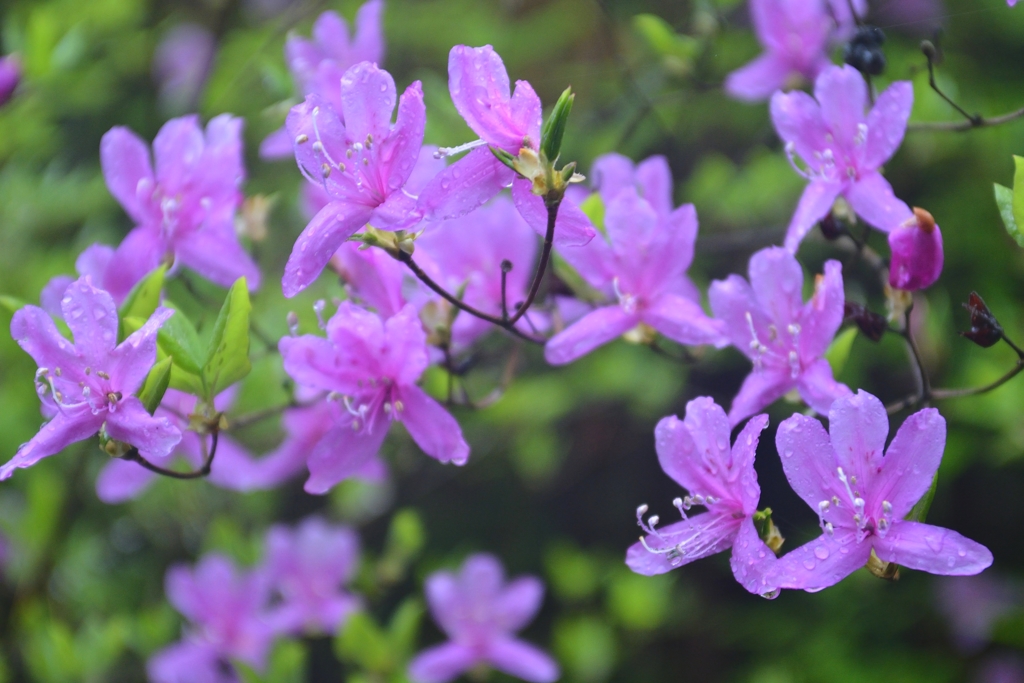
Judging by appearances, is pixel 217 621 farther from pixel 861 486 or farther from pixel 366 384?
pixel 861 486

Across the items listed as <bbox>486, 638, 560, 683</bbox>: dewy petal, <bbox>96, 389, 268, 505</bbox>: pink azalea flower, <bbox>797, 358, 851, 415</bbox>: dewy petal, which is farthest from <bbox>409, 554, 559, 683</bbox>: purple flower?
<bbox>797, 358, 851, 415</bbox>: dewy petal

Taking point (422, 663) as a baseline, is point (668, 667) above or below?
below

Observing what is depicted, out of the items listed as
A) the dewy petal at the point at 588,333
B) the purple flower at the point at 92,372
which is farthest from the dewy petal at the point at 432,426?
the purple flower at the point at 92,372

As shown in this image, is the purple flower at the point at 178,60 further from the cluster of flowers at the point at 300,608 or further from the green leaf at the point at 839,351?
the green leaf at the point at 839,351

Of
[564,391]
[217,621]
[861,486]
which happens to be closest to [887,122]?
[861,486]

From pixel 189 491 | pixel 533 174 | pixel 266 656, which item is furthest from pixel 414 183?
pixel 189 491

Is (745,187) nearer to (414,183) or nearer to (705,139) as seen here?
(705,139)
